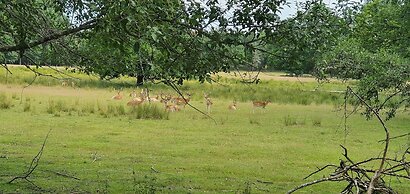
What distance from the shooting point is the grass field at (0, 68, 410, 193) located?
28.4 feet

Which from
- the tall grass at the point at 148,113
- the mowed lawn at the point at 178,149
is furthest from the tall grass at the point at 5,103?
the tall grass at the point at 148,113

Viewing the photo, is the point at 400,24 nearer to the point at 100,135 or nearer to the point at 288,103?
the point at 100,135

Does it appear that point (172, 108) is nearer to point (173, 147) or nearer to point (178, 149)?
point (173, 147)

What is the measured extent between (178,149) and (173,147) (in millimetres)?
288

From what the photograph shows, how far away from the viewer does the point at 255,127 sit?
Answer: 16.9 m

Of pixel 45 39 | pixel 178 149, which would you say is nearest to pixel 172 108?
pixel 178 149

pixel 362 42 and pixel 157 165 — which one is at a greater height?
pixel 362 42

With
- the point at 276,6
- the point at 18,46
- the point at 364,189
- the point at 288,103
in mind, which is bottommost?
the point at 288,103

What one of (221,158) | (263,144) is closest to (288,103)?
(263,144)

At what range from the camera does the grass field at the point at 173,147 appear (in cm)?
865

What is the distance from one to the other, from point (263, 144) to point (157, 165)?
3.84m

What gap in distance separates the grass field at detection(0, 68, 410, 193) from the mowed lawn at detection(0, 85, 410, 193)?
18mm

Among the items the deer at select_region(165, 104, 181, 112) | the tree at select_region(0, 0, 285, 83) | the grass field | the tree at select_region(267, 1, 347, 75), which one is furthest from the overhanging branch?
the deer at select_region(165, 104, 181, 112)

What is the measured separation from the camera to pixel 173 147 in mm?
12539
